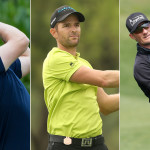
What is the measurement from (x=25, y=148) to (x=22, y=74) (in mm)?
481

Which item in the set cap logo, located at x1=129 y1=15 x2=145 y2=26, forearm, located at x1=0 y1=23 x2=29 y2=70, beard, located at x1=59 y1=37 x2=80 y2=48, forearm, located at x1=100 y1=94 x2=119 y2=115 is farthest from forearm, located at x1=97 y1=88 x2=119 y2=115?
forearm, located at x1=0 y1=23 x2=29 y2=70

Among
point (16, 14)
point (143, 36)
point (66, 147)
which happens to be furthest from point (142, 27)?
point (66, 147)

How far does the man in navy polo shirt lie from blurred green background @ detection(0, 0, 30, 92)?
0.33m

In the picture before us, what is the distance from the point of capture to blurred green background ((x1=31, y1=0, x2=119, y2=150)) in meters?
2.89

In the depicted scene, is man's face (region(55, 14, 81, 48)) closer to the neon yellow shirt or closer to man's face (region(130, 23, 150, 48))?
the neon yellow shirt

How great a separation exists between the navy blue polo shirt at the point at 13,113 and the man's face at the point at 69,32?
36 centimetres

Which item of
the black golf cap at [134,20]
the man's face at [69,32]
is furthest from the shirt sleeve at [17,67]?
the black golf cap at [134,20]

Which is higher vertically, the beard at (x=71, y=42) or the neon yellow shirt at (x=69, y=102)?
the beard at (x=71, y=42)

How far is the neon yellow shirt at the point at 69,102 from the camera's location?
214cm

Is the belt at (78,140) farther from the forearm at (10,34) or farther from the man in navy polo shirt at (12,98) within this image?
the forearm at (10,34)

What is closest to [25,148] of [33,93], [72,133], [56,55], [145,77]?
[72,133]

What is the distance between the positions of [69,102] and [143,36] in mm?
802

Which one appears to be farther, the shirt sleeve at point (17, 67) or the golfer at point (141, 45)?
the golfer at point (141, 45)

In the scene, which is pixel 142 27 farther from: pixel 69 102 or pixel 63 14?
pixel 69 102
